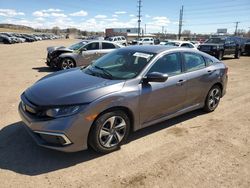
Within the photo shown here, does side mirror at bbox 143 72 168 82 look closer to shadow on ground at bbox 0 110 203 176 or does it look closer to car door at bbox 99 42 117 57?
shadow on ground at bbox 0 110 203 176

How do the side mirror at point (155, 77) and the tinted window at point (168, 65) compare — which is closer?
the side mirror at point (155, 77)

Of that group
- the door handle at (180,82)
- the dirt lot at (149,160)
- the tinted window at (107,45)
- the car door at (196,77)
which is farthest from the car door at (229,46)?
the door handle at (180,82)

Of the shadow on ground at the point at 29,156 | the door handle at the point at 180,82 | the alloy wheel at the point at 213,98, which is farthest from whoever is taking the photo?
the alloy wheel at the point at 213,98

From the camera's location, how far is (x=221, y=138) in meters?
4.70

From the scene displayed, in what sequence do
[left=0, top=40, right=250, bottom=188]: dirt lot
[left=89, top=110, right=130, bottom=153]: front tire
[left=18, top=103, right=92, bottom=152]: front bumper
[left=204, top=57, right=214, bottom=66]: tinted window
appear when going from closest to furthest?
[left=0, top=40, right=250, bottom=188]: dirt lot, [left=18, top=103, right=92, bottom=152]: front bumper, [left=89, top=110, right=130, bottom=153]: front tire, [left=204, top=57, right=214, bottom=66]: tinted window

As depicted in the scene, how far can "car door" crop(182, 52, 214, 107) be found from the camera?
5152 millimetres

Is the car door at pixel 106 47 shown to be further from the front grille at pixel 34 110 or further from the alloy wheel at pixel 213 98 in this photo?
the front grille at pixel 34 110

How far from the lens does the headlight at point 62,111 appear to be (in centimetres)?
352

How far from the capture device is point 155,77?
4164mm

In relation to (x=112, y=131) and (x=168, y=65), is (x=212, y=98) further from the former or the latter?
(x=112, y=131)

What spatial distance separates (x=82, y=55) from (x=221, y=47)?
11657 mm

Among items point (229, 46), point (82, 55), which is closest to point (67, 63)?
point (82, 55)

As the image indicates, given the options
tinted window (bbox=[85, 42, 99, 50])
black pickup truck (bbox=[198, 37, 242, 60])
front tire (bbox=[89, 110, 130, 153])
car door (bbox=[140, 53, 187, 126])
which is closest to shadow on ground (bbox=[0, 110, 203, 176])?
front tire (bbox=[89, 110, 130, 153])

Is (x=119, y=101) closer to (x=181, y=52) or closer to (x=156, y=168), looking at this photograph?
(x=156, y=168)
